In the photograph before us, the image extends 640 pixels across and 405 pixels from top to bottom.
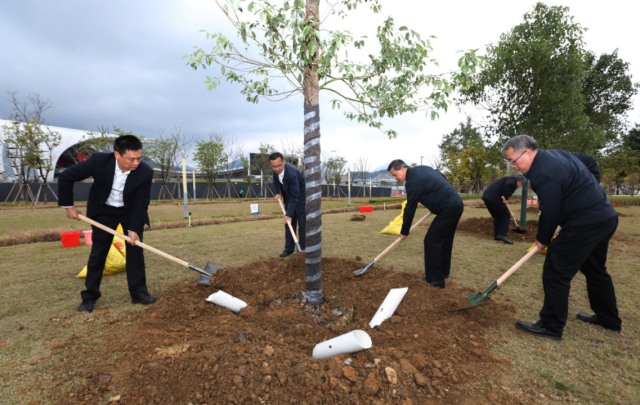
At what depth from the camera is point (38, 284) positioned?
397 centimetres

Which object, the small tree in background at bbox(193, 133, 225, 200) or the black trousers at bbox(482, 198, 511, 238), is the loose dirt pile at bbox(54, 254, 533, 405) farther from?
the small tree in background at bbox(193, 133, 225, 200)

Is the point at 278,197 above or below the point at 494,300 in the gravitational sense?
above

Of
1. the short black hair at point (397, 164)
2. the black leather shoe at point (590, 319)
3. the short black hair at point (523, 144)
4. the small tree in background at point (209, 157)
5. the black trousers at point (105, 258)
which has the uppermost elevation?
the small tree in background at point (209, 157)

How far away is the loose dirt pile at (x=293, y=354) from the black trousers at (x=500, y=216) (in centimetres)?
463

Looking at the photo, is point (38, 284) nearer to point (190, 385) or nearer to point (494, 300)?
point (190, 385)

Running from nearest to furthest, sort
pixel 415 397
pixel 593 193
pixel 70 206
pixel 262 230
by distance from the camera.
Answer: pixel 415 397, pixel 593 193, pixel 70 206, pixel 262 230

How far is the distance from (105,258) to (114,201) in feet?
2.13

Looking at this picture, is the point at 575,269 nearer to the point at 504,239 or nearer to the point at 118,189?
the point at 118,189

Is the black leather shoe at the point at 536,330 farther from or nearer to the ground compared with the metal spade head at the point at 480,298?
nearer to the ground

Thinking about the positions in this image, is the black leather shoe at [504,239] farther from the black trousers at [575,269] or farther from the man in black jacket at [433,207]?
the black trousers at [575,269]

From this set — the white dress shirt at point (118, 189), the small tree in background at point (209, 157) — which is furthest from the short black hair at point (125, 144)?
the small tree in background at point (209, 157)

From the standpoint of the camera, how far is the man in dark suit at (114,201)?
320 centimetres

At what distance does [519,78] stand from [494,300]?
27.5 ft

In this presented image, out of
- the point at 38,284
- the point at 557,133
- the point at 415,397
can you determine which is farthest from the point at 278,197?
the point at 557,133
